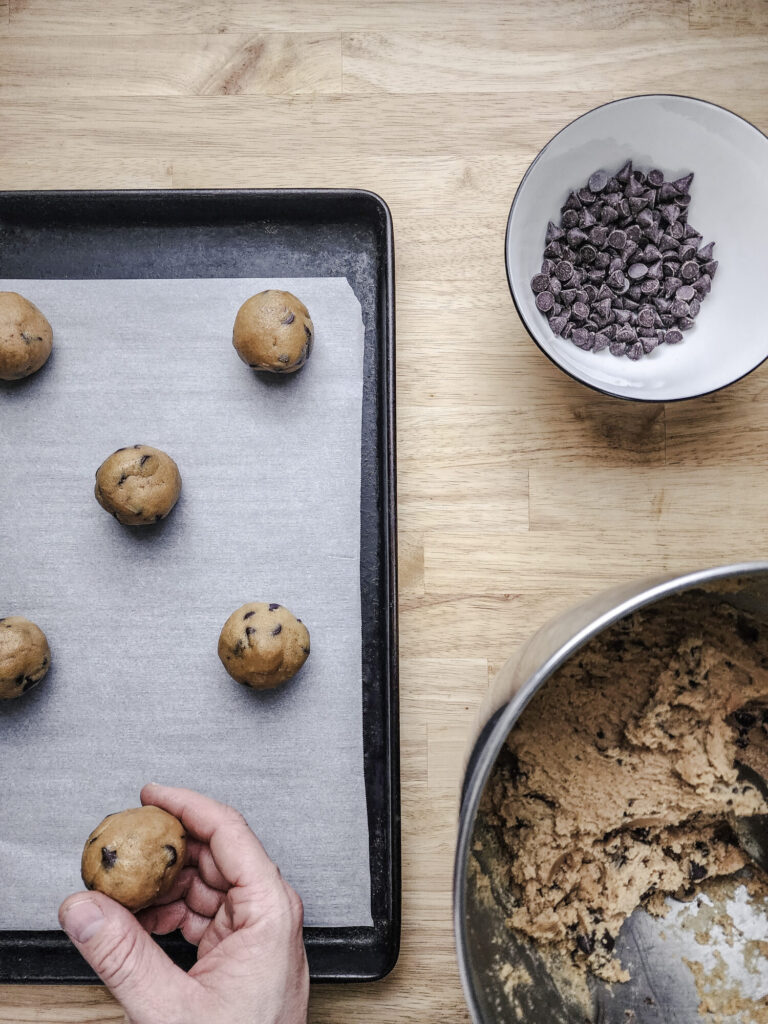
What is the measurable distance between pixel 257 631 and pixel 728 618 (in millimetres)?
596

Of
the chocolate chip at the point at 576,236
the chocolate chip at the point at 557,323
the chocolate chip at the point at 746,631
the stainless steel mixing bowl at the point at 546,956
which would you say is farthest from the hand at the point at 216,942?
the chocolate chip at the point at 576,236

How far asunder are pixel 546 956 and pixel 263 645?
526 mm

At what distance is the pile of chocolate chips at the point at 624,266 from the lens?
1.10 meters

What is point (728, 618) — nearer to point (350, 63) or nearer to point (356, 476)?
point (356, 476)

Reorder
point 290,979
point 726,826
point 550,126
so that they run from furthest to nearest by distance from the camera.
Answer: point 550,126
point 726,826
point 290,979

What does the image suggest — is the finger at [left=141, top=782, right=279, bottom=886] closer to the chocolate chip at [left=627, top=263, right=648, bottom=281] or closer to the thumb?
the thumb

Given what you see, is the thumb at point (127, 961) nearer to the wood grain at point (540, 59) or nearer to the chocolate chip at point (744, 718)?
the chocolate chip at point (744, 718)

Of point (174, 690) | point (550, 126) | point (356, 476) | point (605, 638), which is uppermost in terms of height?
point (550, 126)

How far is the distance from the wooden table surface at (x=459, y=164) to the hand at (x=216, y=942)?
0.39 meters

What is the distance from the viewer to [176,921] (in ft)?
3.47

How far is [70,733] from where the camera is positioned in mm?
1077

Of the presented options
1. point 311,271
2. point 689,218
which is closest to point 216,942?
point 311,271

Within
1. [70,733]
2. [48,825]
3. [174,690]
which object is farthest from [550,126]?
[48,825]

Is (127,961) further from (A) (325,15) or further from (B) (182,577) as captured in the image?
(A) (325,15)
